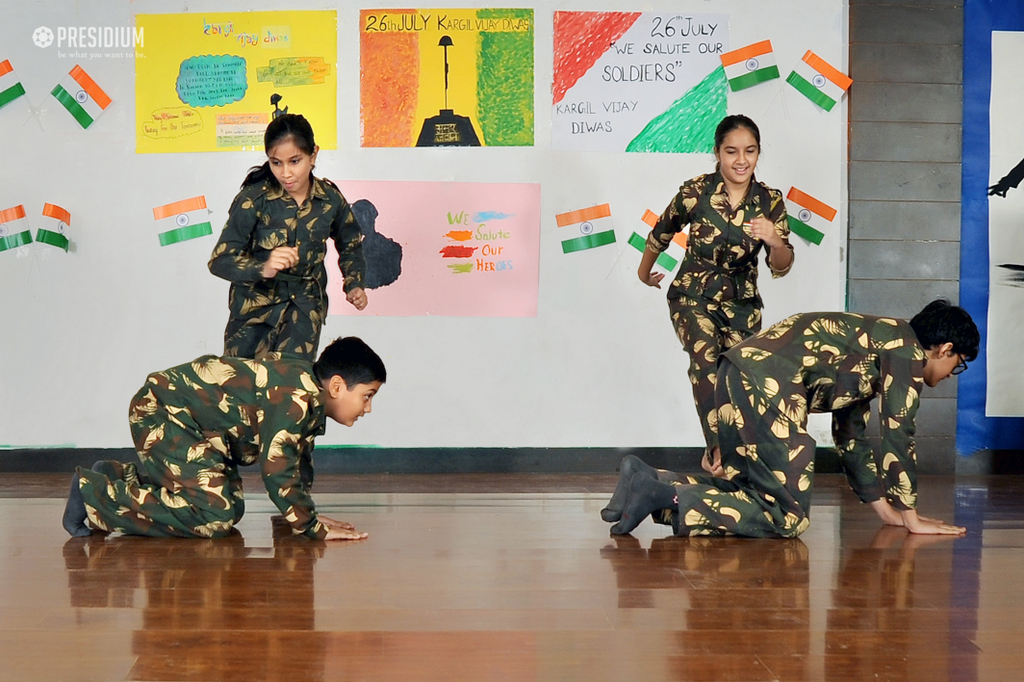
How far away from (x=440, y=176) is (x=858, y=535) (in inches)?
92.7

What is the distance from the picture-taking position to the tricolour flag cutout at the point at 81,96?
14.6ft

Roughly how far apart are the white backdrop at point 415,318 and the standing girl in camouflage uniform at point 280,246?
1087 mm

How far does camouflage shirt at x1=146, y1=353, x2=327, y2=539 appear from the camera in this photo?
2793 mm

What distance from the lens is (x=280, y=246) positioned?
11.0 ft

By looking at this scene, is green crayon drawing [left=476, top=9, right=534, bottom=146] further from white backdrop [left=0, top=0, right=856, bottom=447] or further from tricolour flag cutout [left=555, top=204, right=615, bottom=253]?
tricolour flag cutout [left=555, top=204, right=615, bottom=253]

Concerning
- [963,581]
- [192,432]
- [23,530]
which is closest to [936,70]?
[963,581]

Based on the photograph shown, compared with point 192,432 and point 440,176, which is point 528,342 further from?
point 192,432

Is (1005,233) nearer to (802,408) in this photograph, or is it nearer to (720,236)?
(720,236)

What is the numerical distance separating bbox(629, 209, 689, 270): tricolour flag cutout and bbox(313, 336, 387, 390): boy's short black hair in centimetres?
199

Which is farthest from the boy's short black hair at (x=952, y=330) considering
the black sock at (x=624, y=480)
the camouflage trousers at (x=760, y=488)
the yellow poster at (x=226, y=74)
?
the yellow poster at (x=226, y=74)

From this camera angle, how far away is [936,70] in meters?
4.59

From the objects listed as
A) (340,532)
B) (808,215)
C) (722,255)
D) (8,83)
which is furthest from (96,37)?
(808,215)

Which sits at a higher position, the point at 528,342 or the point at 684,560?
the point at 528,342

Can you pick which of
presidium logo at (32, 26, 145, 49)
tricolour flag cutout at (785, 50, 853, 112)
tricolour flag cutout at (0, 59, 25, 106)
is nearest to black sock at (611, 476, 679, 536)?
tricolour flag cutout at (785, 50, 853, 112)
